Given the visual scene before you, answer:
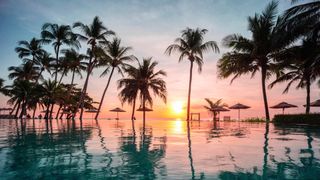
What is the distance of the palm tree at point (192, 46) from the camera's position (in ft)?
104

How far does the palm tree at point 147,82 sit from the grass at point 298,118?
14.3 meters

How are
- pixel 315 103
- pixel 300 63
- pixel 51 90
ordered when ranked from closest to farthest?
1. pixel 300 63
2. pixel 315 103
3. pixel 51 90

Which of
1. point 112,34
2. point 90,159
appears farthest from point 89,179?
point 112,34

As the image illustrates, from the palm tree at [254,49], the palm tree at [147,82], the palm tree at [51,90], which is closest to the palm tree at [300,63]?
the palm tree at [254,49]

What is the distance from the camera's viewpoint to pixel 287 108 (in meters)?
33.6

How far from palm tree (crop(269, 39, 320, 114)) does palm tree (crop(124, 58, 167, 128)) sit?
1305 cm

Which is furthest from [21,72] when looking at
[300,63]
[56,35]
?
[300,63]

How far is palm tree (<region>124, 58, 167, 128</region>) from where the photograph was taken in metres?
Answer: 34.7

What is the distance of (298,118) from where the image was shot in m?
21.9

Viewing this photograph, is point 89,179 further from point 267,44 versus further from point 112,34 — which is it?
point 112,34

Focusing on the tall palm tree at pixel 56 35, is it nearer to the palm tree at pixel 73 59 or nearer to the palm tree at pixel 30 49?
the palm tree at pixel 73 59

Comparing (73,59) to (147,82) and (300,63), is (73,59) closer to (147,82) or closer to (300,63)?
(147,82)

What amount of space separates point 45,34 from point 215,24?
26.2 metres

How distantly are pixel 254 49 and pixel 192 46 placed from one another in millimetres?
8291
